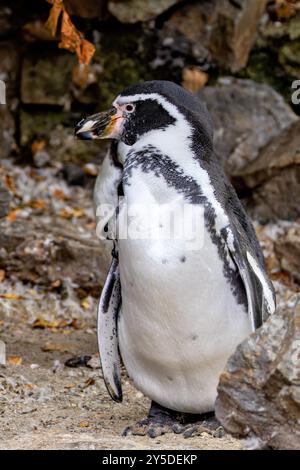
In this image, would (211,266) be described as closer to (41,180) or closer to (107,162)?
(107,162)

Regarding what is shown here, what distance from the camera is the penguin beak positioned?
4.03m

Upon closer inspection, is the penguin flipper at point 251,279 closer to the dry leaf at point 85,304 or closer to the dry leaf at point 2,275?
the dry leaf at point 85,304

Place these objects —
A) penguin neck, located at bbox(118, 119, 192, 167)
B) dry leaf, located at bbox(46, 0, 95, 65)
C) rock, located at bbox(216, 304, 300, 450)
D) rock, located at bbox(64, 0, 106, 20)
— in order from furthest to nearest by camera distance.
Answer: rock, located at bbox(64, 0, 106, 20) < dry leaf, located at bbox(46, 0, 95, 65) < penguin neck, located at bbox(118, 119, 192, 167) < rock, located at bbox(216, 304, 300, 450)

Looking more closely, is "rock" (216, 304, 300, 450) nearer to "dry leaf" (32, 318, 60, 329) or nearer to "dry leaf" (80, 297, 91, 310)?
"dry leaf" (32, 318, 60, 329)

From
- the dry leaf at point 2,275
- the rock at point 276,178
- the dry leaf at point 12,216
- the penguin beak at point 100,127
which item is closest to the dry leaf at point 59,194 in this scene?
the dry leaf at point 12,216

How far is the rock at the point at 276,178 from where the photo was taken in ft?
20.6

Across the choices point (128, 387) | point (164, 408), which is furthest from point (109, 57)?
point (164, 408)

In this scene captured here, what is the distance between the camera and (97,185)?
17.0 ft

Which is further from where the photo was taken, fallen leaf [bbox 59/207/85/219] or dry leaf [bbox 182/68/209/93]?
dry leaf [bbox 182/68/209/93]

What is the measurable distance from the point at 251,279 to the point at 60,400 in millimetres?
1209

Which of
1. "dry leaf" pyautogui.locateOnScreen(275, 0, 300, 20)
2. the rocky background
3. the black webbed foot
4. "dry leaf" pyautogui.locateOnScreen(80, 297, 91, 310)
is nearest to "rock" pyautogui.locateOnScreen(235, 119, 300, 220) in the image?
the rocky background

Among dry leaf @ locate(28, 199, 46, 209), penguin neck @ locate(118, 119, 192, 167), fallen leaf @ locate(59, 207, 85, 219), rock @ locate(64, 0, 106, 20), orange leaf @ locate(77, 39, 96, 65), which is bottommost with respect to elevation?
dry leaf @ locate(28, 199, 46, 209)

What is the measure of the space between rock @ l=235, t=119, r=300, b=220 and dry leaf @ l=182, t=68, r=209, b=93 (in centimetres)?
65

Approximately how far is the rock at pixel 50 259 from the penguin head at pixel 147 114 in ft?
6.50
